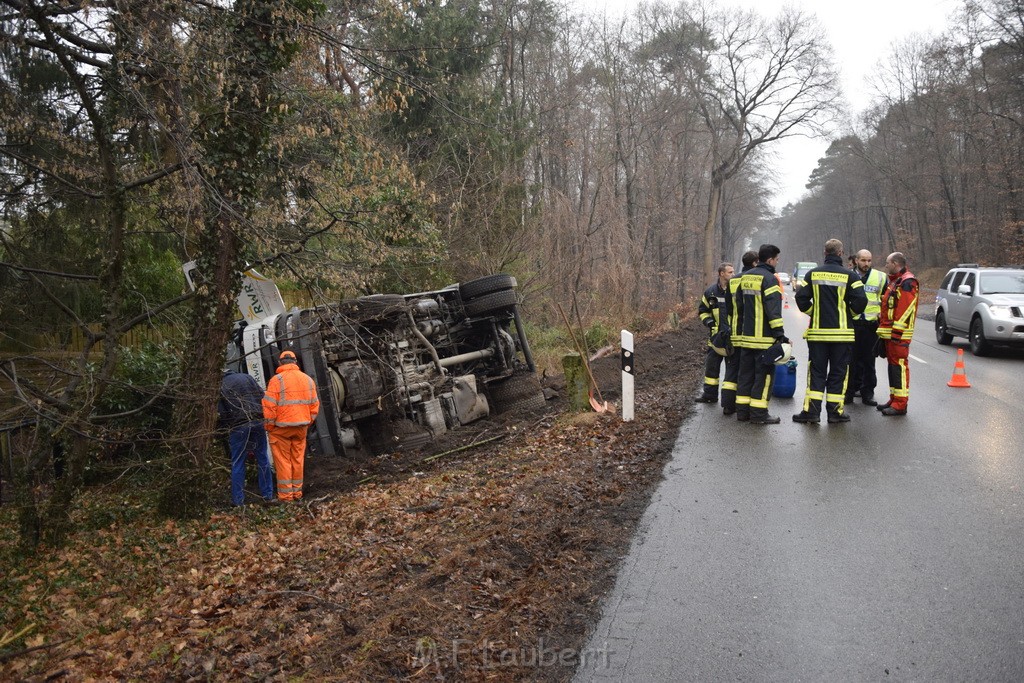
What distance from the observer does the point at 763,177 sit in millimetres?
59688

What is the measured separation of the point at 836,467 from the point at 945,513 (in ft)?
4.60

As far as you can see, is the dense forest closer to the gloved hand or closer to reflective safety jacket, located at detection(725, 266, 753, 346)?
reflective safety jacket, located at detection(725, 266, 753, 346)

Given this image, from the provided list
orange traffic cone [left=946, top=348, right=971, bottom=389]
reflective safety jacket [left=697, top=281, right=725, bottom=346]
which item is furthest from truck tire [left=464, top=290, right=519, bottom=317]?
orange traffic cone [left=946, top=348, right=971, bottom=389]

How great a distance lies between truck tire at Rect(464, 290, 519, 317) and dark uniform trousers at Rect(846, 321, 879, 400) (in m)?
4.78

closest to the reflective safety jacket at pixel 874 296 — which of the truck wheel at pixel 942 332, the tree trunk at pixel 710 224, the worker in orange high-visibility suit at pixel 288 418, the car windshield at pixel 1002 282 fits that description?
the worker in orange high-visibility suit at pixel 288 418

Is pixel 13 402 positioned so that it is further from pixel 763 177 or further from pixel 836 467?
pixel 763 177

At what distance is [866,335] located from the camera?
10.3m

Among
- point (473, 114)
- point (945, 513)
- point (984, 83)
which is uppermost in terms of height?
point (984, 83)

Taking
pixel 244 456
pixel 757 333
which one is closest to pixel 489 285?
pixel 757 333

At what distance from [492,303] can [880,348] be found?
5.36 metres

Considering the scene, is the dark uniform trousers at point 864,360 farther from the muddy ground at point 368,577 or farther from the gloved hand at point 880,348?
the muddy ground at point 368,577

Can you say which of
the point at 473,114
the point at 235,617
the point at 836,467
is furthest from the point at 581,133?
the point at 235,617

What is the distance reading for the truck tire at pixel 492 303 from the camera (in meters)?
12.0

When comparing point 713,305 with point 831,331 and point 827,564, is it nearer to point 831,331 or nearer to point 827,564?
point 831,331
